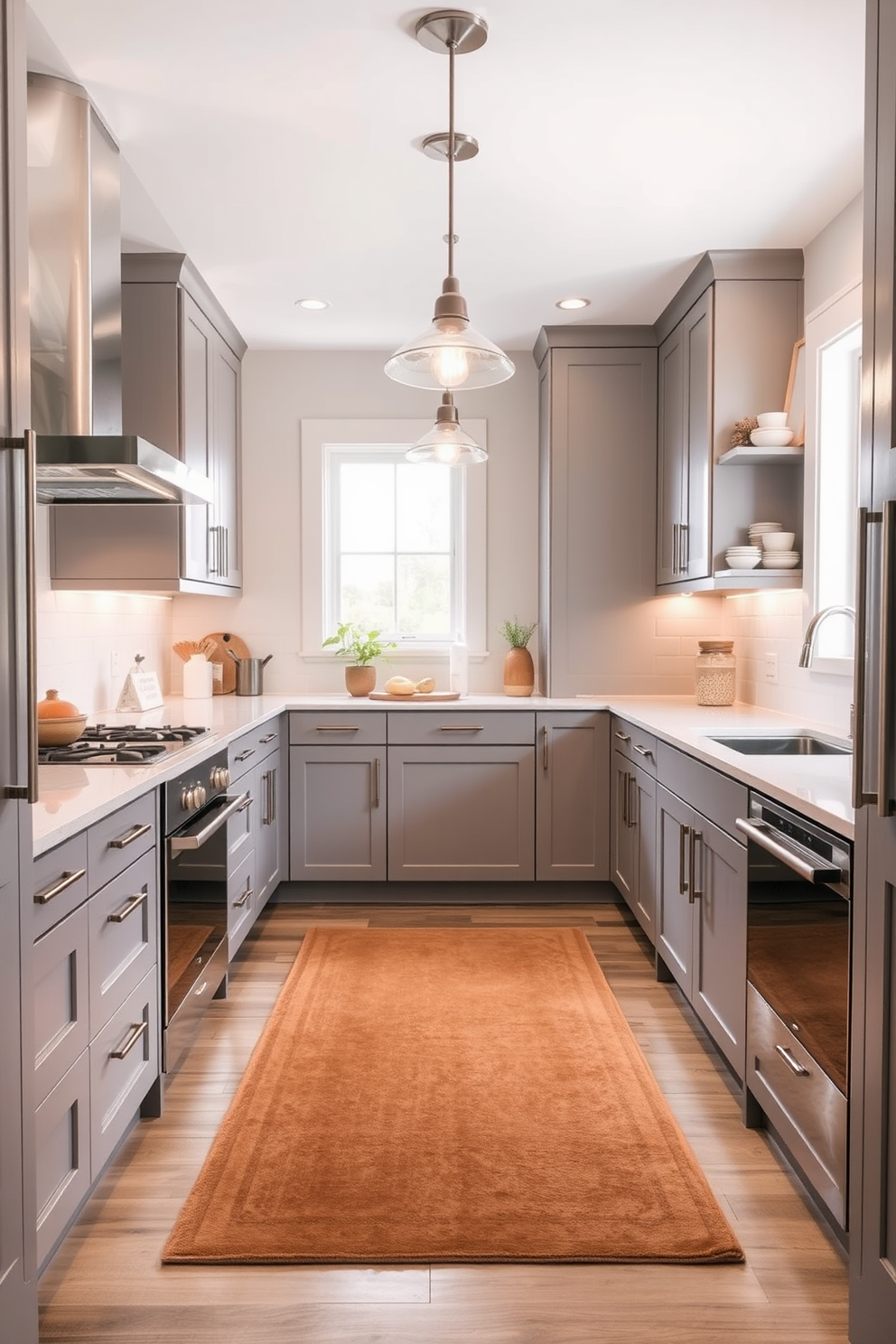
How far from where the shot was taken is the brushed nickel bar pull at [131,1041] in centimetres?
201

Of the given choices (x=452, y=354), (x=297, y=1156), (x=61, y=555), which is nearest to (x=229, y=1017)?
(x=297, y=1156)

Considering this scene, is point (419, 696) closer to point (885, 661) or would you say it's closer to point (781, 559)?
point (781, 559)

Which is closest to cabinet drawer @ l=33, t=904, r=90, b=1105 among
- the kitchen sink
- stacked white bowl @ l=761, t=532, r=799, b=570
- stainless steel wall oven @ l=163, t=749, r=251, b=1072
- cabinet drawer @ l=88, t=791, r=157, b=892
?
cabinet drawer @ l=88, t=791, r=157, b=892

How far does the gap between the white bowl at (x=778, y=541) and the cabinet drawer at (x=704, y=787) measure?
883 mm

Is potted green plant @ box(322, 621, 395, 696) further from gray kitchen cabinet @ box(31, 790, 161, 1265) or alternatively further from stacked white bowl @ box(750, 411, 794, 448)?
gray kitchen cabinet @ box(31, 790, 161, 1265)

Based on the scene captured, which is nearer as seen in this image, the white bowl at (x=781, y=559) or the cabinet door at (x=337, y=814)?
the white bowl at (x=781, y=559)

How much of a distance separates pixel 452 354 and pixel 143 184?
1.39 meters

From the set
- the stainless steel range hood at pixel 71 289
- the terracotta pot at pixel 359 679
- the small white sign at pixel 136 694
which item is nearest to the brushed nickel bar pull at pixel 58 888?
the stainless steel range hood at pixel 71 289

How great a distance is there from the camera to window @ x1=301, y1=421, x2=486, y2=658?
15.6 feet

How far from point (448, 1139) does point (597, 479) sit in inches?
120

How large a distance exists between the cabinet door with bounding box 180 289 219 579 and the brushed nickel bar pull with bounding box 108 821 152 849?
161 centimetres

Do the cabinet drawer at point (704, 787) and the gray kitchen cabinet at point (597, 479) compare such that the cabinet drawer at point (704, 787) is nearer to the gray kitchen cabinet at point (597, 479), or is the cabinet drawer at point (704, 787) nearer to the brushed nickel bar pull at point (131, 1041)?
the gray kitchen cabinet at point (597, 479)

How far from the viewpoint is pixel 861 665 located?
58.6 inches

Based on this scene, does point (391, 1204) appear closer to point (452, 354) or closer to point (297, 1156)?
point (297, 1156)
